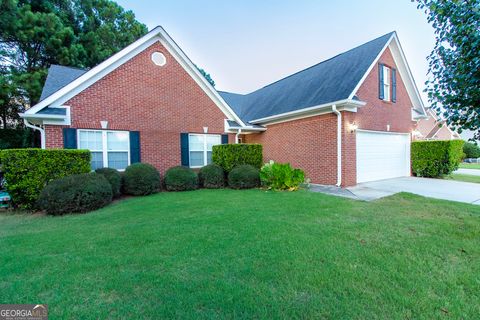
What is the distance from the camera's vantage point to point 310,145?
10.9 meters

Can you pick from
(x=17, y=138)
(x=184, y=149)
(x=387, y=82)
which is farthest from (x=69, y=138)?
(x=387, y=82)

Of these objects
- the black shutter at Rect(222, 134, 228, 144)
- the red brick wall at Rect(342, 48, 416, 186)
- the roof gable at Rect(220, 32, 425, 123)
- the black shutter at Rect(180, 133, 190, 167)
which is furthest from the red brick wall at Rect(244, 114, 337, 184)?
the black shutter at Rect(180, 133, 190, 167)

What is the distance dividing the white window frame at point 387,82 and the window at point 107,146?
12.5 meters

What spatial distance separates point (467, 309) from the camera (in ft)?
7.55

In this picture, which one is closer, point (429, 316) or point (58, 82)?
point (429, 316)

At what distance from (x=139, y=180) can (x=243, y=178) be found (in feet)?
13.4

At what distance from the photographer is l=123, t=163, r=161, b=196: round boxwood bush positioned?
8578mm

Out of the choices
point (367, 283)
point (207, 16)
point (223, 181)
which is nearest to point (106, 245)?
point (367, 283)

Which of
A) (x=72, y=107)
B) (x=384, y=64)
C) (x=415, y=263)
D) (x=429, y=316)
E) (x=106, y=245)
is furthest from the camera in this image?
(x=384, y=64)

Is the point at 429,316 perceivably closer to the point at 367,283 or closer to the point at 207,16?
the point at 367,283

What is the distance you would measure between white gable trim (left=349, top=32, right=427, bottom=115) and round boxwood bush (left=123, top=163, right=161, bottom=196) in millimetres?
8822

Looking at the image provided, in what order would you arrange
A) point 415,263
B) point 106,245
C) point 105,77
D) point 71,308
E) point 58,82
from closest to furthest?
point 71,308, point 415,263, point 106,245, point 105,77, point 58,82

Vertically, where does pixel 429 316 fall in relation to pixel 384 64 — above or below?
below

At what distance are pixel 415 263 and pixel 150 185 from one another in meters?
8.16
